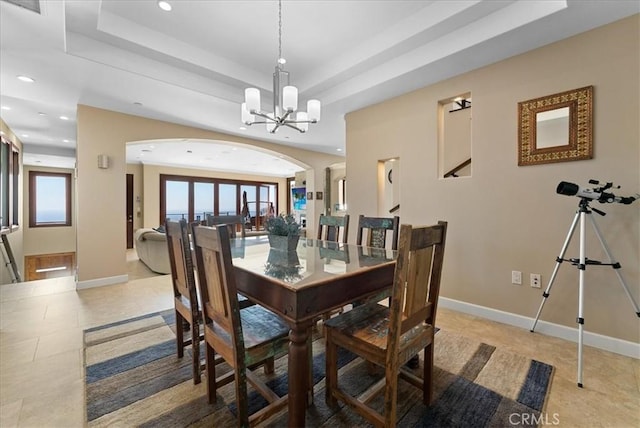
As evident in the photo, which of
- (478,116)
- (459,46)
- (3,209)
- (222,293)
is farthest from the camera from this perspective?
(3,209)

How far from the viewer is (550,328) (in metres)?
2.40

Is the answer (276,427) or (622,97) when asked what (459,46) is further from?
(276,427)

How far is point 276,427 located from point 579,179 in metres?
2.88

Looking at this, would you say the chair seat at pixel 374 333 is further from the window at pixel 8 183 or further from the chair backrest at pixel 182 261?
the window at pixel 8 183

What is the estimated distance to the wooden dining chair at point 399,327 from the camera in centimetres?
121

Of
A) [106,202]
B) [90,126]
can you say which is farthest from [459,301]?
[90,126]

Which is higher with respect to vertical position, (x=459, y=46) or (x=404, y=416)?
(x=459, y=46)

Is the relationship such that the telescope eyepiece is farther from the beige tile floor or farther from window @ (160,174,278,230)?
window @ (160,174,278,230)

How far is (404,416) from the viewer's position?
4.79 ft

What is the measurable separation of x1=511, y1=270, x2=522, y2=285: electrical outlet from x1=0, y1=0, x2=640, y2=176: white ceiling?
2.04 m

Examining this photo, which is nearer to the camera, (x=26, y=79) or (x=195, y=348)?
(x=195, y=348)

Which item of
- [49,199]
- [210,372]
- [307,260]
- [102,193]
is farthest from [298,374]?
[49,199]

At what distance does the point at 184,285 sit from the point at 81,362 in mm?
1016

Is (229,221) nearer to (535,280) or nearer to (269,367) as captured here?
(269,367)
